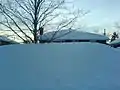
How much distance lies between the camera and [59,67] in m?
7.70

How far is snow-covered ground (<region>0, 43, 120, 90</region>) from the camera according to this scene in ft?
22.7

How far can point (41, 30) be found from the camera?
20.5 meters

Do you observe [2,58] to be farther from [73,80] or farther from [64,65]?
[73,80]

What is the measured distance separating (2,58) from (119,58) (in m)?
3.53

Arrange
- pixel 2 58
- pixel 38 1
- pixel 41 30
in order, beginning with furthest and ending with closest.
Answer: pixel 41 30 → pixel 38 1 → pixel 2 58

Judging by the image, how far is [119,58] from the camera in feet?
27.8

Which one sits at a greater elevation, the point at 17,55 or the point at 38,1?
the point at 38,1

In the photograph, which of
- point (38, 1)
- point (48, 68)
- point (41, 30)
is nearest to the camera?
point (48, 68)

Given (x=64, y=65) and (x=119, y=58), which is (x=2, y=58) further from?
(x=119, y=58)

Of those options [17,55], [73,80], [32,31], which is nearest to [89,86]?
[73,80]

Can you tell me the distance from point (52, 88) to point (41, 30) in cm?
1401

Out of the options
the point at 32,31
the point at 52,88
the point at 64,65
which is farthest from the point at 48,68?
the point at 32,31

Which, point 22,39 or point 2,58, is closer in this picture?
point 2,58

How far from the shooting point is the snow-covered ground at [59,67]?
6.92 meters
